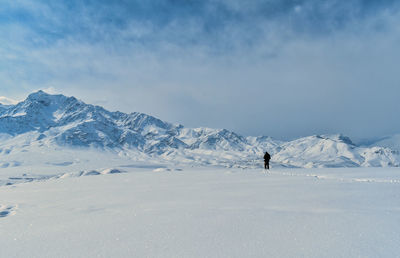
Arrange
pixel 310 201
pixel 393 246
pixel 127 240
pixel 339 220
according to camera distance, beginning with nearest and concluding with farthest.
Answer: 1. pixel 393 246
2. pixel 127 240
3. pixel 339 220
4. pixel 310 201

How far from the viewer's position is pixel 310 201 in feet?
24.1

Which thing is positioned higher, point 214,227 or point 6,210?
point 214,227

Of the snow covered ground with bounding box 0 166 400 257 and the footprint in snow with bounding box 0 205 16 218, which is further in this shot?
the footprint in snow with bounding box 0 205 16 218

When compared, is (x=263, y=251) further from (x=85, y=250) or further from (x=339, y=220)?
(x=85, y=250)

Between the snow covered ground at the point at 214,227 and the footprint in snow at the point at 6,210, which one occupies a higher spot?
the snow covered ground at the point at 214,227

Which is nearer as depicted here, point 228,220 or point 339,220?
point 339,220

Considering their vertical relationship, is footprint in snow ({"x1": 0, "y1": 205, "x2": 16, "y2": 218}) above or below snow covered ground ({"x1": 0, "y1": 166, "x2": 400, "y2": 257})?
below

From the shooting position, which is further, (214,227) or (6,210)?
(6,210)

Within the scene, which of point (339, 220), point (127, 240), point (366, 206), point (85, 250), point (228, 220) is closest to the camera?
point (85, 250)

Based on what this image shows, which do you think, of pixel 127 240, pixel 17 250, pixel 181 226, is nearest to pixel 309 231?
pixel 181 226

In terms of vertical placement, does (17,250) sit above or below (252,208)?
below

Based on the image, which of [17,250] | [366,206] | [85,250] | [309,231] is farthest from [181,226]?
[366,206]

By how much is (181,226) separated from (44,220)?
3.49 meters

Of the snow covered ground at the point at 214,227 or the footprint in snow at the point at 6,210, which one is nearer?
the snow covered ground at the point at 214,227
